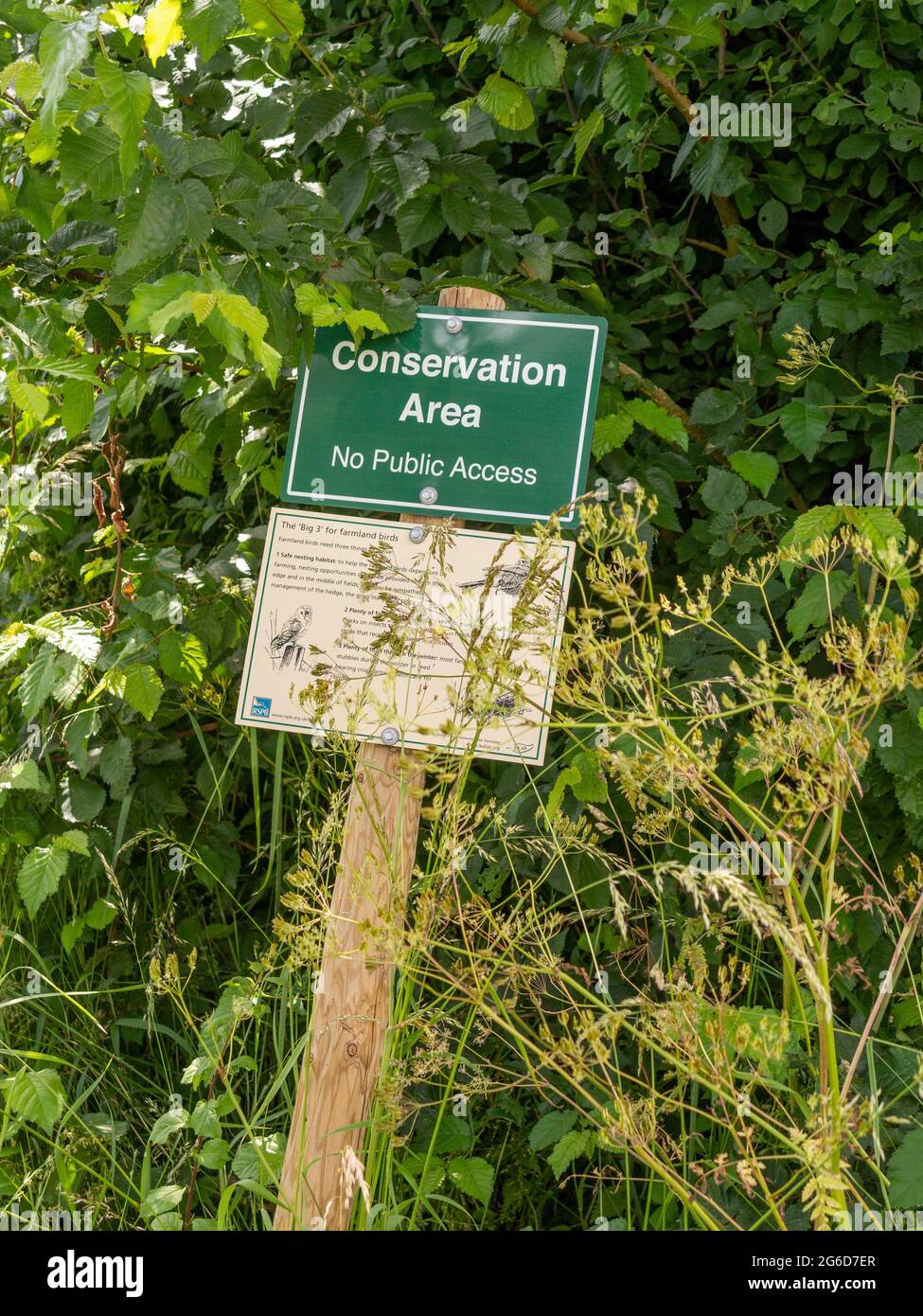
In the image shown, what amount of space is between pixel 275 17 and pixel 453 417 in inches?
26.9

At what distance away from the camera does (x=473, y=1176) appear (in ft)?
6.56

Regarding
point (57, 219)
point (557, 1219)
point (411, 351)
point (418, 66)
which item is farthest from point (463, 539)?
point (418, 66)

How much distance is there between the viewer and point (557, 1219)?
2.41 meters

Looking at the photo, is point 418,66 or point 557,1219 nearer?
point 557,1219

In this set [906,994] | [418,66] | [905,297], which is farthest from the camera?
[418,66]

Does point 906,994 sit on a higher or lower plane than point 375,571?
lower

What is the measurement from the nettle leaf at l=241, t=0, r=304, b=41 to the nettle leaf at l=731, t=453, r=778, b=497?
1.21 meters

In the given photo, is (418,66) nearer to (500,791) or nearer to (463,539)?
(463,539)

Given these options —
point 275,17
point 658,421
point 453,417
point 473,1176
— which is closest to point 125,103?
point 275,17

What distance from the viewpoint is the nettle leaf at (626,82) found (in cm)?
200

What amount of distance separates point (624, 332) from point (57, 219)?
1290 mm
